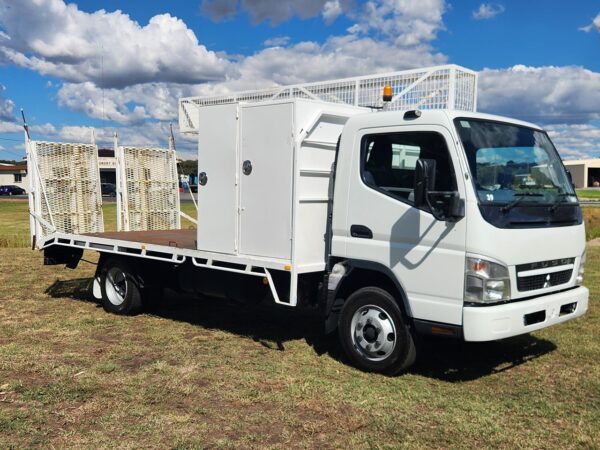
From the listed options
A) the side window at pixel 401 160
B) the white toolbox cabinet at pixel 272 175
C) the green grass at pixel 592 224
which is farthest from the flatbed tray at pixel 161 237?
the green grass at pixel 592 224

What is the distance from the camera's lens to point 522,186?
560 cm

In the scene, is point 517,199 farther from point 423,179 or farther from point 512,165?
point 423,179

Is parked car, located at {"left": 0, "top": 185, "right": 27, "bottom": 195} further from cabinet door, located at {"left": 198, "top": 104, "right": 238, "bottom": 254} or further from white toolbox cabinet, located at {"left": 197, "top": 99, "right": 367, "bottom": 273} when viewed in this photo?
white toolbox cabinet, located at {"left": 197, "top": 99, "right": 367, "bottom": 273}

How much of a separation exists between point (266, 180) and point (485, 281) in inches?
96.9

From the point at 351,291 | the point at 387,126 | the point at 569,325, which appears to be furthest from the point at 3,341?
the point at 569,325

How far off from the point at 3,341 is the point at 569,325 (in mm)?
6898

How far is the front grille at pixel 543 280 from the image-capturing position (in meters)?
5.41

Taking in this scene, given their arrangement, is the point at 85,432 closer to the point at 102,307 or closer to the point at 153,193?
the point at 102,307

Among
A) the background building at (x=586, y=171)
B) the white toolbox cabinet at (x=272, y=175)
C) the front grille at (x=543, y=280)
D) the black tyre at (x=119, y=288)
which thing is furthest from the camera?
the background building at (x=586, y=171)

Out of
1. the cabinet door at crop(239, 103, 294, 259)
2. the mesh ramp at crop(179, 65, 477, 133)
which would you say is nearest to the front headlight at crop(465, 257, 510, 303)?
the cabinet door at crop(239, 103, 294, 259)

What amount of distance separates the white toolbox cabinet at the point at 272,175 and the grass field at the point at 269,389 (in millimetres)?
1218

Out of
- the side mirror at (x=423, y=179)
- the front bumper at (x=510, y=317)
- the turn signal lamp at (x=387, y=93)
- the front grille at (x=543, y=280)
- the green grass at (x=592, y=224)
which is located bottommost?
the green grass at (x=592, y=224)

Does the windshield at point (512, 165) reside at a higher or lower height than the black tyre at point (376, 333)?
higher

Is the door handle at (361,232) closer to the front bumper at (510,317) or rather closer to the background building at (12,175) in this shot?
the front bumper at (510,317)
